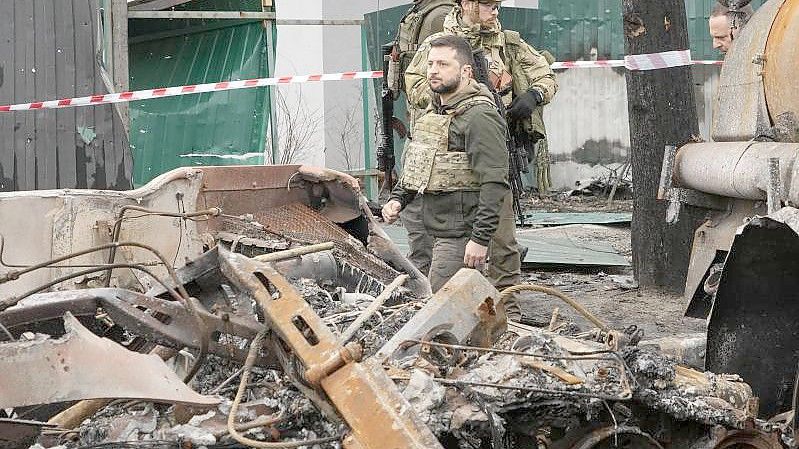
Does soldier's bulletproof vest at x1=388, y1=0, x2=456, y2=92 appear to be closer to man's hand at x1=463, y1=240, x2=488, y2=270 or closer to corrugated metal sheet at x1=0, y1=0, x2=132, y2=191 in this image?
corrugated metal sheet at x1=0, y1=0, x2=132, y2=191

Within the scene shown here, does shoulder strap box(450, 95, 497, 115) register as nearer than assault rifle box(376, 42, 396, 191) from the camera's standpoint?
Yes

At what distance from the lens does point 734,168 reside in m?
5.27

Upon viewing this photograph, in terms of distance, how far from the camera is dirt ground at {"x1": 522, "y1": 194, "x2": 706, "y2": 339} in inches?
285

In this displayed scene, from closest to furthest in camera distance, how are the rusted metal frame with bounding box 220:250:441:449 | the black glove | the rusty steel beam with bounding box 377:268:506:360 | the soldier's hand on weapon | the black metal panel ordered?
the rusted metal frame with bounding box 220:250:441:449
the rusty steel beam with bounding box 377:268:506:360
the black metal panel
the black glove
the soldier's hand on weapon

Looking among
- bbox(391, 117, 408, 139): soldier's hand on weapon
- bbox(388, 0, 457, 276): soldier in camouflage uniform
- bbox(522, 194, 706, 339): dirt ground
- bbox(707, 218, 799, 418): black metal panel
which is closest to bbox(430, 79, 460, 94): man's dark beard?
bbox(388, 0, 457, 276): soldier in camouflage uniform

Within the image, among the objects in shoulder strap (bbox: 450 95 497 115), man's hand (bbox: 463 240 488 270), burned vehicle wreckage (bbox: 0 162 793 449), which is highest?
shoulder strap (bbox: 450 95 497 115)

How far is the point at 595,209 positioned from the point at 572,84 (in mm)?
2545

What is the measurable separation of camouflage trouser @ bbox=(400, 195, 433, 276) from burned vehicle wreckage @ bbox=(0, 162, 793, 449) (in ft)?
6.20

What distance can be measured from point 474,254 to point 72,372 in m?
3.00

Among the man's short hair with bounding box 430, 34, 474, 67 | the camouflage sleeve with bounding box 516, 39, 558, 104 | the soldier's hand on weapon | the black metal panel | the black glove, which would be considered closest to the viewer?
the black metal panel

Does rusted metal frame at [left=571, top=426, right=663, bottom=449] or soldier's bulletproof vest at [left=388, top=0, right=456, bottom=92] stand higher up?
soldier's bulletproof vest at [left=388, top=0, right=456, bottom=92]

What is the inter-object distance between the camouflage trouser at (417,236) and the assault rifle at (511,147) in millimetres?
731

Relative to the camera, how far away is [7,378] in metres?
3.02

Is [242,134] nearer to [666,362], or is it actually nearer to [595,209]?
[595,209]
